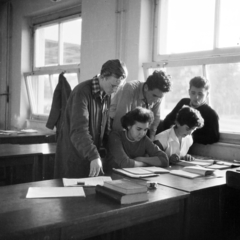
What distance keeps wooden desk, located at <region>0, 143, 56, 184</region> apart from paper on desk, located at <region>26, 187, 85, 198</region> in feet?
4.18

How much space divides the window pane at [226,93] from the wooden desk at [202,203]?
4.01ft

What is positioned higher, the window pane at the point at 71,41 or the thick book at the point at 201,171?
the window pane at the point at 71,41

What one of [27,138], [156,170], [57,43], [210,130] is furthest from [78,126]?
[57,43]

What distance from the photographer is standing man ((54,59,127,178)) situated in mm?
2156

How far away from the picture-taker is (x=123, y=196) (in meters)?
1.59

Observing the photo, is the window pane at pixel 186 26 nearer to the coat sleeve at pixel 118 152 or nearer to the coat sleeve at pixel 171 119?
the coat sleeve at pixel 171 119

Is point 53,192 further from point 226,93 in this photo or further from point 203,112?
point 226,93

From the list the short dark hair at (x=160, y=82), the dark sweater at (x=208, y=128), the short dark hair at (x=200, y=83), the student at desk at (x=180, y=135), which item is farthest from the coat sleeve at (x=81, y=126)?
the dark sweater at (x=208, y=128)

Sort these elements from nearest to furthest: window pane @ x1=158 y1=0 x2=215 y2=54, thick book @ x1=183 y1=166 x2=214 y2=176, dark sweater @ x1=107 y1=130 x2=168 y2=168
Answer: thick book @ x1=183 y1=166 x2=214 y2=176 < dark sweater @ x1=107 y1=130 x2=168 y2=168 < window pane @ x1=158 y1=0 x2=215 y2=54

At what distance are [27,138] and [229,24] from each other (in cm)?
298

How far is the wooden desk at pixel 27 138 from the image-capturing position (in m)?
4.39

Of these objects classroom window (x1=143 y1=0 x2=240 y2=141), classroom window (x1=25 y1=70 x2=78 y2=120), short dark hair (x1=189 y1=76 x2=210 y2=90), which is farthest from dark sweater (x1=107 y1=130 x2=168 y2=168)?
classroom window (x1=25 y1=70 x2=78 y2=120)

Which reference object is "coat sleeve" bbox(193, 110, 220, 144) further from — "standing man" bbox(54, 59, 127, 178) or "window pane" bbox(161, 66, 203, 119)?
"standing man" bbox(54, 59, 127, 178)

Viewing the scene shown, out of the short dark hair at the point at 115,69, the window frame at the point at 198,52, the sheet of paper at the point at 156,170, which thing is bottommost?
the sheet of paper at the point at 156,170
